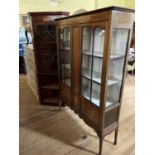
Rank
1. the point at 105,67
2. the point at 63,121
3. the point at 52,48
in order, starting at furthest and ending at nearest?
the point at 52,48 → the point at 63,121 → the point at 105,67

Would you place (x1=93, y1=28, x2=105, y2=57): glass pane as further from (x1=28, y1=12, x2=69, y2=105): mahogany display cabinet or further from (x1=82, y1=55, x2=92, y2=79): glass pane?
(x1=28, y1=12, x2=69, y2=105): mahogany display cabinet

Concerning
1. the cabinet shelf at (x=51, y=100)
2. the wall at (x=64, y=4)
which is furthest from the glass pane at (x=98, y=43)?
the wall at (x=64, y=4)

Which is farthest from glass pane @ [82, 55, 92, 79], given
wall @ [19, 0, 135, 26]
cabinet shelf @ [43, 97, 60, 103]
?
wall @ [19, 0, 135, 26]

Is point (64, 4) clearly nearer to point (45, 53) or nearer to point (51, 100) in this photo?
point (45, 53)

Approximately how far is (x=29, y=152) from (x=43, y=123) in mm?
665

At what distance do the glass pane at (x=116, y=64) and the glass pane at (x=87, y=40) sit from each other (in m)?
0.31

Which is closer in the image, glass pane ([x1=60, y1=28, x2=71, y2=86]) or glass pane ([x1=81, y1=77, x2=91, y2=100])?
glass pane ([x1=81, y1=77, x2=91, y2=100])

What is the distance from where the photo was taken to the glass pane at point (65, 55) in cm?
254

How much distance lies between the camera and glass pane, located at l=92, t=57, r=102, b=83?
202 centimetres

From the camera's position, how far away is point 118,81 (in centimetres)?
200

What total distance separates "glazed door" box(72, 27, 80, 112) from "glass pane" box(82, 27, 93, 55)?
0.08 metres

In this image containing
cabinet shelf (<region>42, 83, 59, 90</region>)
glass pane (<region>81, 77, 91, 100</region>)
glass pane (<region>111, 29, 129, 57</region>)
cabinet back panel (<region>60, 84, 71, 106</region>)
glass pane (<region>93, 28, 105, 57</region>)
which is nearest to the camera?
glass pane (<region>111, 29, 129, 57</region>)
